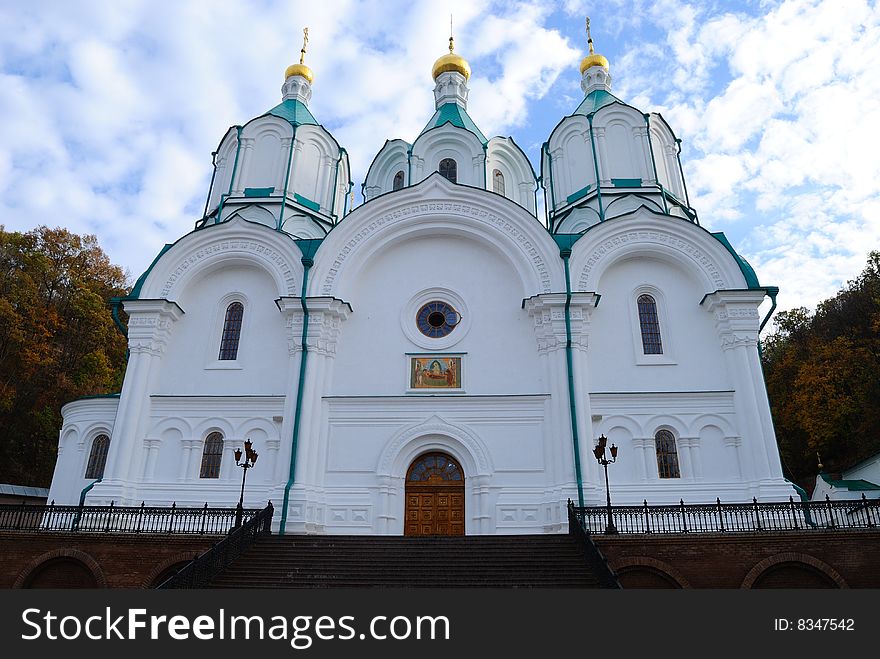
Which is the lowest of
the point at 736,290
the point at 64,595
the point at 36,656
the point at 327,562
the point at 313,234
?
the point at 36,656

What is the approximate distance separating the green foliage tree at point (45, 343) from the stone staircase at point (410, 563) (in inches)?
758

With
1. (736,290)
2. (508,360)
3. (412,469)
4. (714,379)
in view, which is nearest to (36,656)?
(412,469)

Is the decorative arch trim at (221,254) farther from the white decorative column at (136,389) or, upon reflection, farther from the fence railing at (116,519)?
the fence railing at (116,519)

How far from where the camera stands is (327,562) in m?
12.5

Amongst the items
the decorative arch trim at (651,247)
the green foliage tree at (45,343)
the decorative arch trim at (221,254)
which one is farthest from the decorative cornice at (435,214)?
the green foliage tree at (45,343)

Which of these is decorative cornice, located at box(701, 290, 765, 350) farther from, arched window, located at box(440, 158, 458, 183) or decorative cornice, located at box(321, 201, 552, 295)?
arched window, located at box(440, 158, 458, 183)

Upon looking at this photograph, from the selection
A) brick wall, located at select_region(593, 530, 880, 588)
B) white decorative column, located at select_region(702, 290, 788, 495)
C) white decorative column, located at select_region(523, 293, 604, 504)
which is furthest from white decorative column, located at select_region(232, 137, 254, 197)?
brick wall, located at select_region(593, 530, 880, 588)

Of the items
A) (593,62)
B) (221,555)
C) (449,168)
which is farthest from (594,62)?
(221,555)

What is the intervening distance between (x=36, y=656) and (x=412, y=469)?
10823mm

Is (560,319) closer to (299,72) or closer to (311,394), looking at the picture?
(311,394)

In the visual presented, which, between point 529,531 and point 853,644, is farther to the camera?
point 529,531

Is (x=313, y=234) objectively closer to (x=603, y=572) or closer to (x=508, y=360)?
(x=508, y=360)

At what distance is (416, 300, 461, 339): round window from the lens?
710 inches

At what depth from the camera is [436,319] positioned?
18.2 metres
